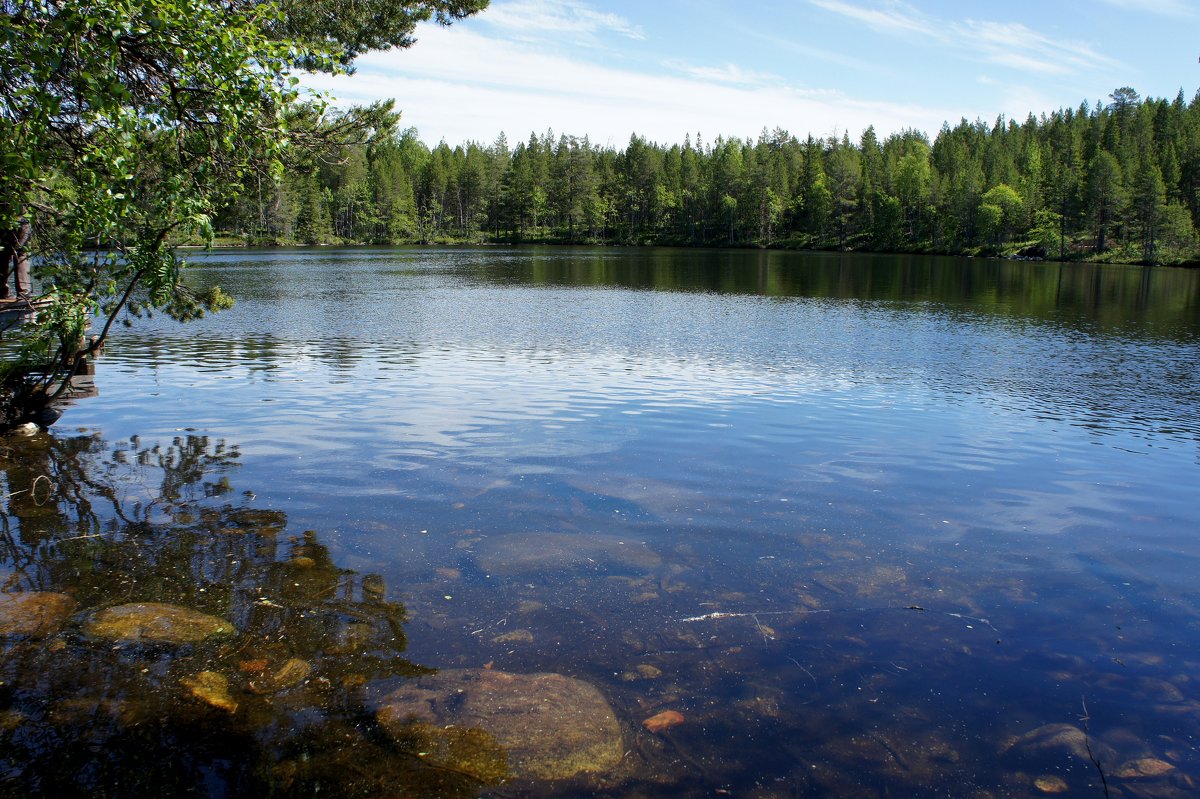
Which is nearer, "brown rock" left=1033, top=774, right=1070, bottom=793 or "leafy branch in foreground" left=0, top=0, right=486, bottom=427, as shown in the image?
"brown rock" left=1033, top=774, right=1070, bottom=793

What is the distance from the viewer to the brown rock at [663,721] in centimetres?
743

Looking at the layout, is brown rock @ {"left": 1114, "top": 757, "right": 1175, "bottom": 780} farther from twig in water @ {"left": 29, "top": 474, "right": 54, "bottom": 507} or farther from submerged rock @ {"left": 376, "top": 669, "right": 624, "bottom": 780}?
twig in water @ {"left": 29, "top": 474, "right": 54, "bottom": 507}

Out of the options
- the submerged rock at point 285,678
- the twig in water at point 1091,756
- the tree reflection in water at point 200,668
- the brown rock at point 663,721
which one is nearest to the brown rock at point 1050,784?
the twig in water at point 1091,756

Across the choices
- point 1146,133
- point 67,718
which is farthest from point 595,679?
point 1146,133

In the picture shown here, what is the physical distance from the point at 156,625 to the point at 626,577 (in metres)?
5.55

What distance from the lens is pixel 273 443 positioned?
17.4 m

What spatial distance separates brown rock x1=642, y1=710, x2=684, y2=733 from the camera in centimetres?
743

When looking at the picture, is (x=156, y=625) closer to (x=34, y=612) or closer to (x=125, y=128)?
(x=34, y=612)

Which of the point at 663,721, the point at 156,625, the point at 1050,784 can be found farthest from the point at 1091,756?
the point at 156,625

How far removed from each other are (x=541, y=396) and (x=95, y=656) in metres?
15.5

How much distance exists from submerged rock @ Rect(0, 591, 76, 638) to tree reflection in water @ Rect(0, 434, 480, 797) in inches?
3.5

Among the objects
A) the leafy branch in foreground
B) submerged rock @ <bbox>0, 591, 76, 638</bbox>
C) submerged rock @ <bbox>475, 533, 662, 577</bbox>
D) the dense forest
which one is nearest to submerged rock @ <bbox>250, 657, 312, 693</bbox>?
submerged rock @ <bbox>0, 591, 76, 638</bbox>

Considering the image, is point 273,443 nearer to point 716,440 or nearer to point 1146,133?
point 716,440

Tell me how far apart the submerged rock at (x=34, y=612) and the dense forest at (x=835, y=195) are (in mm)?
122236
